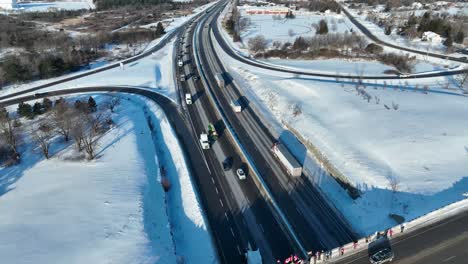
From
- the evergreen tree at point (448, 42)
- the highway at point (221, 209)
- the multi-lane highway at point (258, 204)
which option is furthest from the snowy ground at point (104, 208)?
the evergreen tree at point (448, 42)

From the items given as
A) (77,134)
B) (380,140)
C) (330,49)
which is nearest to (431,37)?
(330,49)

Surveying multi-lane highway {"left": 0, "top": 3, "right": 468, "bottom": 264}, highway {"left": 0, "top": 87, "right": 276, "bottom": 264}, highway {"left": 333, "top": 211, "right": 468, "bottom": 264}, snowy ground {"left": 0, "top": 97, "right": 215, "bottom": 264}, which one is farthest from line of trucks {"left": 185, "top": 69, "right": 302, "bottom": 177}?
highway {"left": 333, "top": 211, "right": 468, "bottom": 264}

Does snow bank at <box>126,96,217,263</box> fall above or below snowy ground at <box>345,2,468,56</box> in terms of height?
below

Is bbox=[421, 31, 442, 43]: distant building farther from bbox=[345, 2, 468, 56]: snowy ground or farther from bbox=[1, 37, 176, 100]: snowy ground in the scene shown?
bbox=[1, 37, 176, 100]: snowy ground

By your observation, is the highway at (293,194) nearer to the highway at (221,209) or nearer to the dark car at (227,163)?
the highway at (221,209)

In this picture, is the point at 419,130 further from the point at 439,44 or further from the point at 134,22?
the point at 134,22

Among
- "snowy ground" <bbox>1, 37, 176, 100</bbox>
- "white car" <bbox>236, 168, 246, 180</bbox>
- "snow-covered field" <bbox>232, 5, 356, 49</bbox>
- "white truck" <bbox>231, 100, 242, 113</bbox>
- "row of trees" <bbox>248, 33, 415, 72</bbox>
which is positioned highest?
"snow-covered field" <bbox>232, 5, 356, 49</bbox>

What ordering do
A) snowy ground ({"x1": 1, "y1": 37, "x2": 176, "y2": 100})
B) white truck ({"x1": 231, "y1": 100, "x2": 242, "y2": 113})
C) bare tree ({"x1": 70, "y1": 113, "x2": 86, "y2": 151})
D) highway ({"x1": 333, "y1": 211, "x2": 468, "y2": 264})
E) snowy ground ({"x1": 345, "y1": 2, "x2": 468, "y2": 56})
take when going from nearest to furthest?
highway ({"x1": 333, "y1": 211, "x2": 468, "y2": 264}), bare tree ({"x1": 70, "y1": 113, "x2": 86, "y2": 151}), white truck ({"x1": 231, "y1": 100, "x2": 242, "y2": 113}), snowy ground ({"x1": 1, "y1": 37, "x2": 176, "y2": 100}), snowy ground ({"x1": 345, "y1": 2, "x2": 468, "y2": 56})
